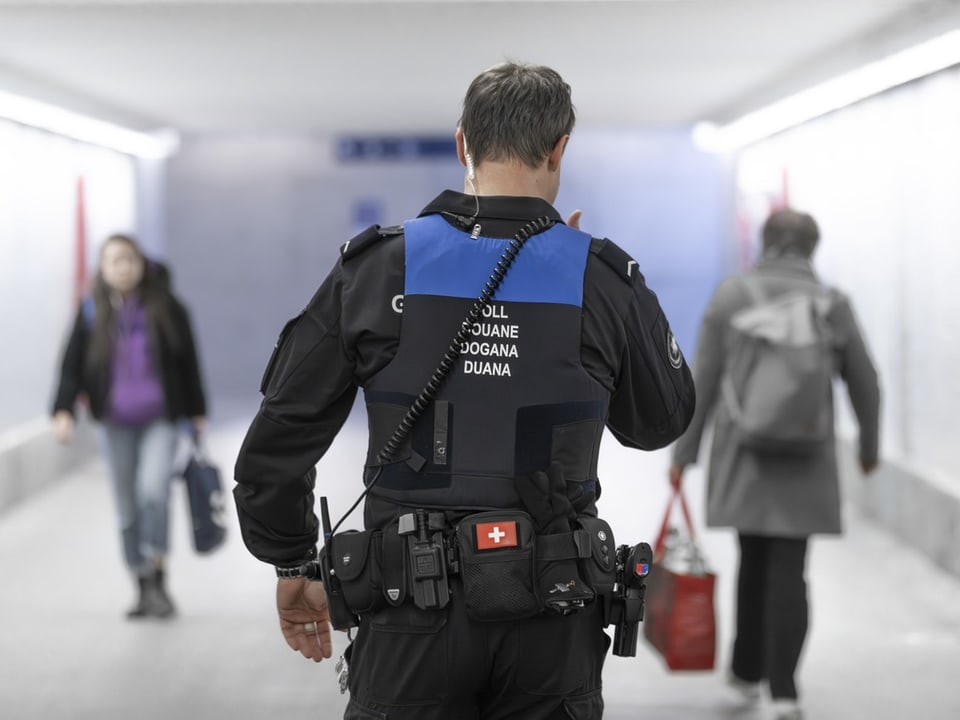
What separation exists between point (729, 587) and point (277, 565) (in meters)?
4.44

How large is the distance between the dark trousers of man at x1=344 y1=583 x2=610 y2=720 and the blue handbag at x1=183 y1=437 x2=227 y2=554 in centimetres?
299

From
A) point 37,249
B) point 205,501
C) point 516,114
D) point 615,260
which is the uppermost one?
point 37,249

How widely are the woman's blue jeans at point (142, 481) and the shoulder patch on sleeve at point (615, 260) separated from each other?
150 inches

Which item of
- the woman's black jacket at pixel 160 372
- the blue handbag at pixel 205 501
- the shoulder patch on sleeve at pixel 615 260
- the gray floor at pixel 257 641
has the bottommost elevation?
the gray floor at pixel 257 641

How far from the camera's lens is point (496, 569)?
1.98 meters

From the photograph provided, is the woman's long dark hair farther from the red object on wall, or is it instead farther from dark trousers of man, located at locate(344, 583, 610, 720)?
the red object on wall

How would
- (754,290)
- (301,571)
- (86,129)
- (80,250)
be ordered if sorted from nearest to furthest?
A: (301,571) → (754,290) → (86,129) → (80,250)

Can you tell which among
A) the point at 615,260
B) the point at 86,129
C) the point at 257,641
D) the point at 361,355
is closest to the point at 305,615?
the point at 361,355

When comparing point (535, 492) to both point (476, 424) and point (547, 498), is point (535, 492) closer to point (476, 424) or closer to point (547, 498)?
point (547, 498)

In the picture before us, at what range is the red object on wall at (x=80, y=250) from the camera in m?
10.0

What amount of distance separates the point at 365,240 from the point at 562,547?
1.99 ft

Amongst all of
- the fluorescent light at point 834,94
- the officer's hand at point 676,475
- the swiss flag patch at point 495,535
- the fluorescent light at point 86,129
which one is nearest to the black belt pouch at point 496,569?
the swiss flag patch at point 495,535

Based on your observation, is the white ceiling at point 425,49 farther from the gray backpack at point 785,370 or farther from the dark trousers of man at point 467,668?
the dark trousers of man at point 467,668

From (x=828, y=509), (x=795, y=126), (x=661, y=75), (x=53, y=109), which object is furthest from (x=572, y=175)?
(x=828, y=509)
